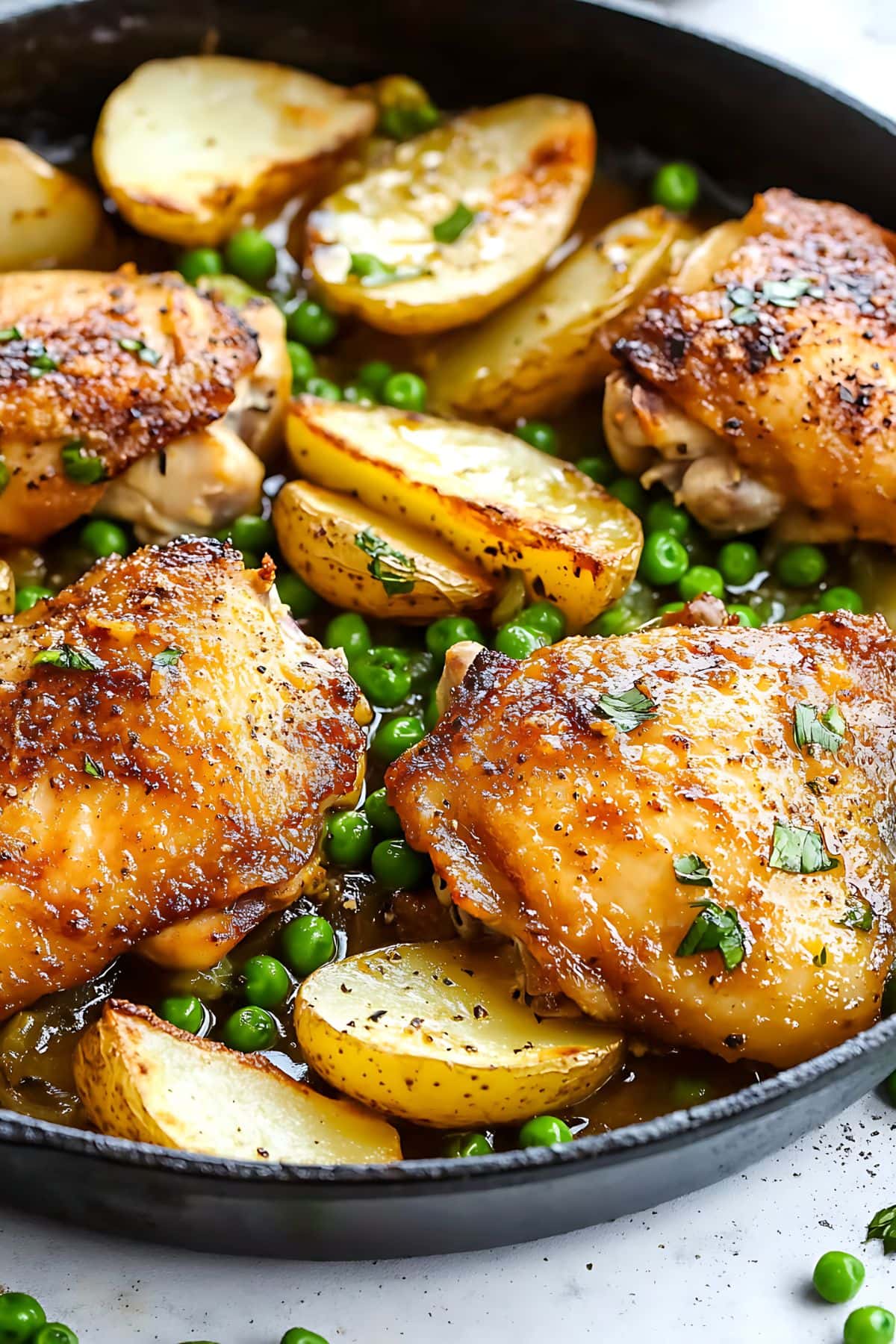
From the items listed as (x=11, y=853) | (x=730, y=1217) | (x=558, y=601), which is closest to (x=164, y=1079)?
(x=11, y=853)

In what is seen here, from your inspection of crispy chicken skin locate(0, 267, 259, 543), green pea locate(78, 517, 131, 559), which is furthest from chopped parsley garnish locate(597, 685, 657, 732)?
green pea locate(78, 517, 131, 559)

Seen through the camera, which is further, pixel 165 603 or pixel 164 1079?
pixel 165 603

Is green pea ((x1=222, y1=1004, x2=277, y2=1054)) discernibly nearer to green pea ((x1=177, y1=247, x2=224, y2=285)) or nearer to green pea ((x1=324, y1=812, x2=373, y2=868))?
green pea ((x1=324, y1=812, x2=373, y2=868))

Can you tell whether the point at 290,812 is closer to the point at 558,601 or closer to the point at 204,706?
the point at 204,706

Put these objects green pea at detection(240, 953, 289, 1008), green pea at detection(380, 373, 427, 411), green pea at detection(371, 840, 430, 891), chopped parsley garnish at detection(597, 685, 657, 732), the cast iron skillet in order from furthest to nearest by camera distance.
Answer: the cast iron skillet → green pea at detection(380, 373, 427, 411) → green pea at detection(371, 840, 430, 891) → green pea at detection(240, 953, 289, 1008) → chopped parsley garnish at detection(597, 685, 657, 732)

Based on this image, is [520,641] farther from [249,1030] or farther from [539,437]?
[249,1030]

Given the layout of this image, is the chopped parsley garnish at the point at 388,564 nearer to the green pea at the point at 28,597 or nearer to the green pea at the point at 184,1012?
the green pea at the point at 28,597
